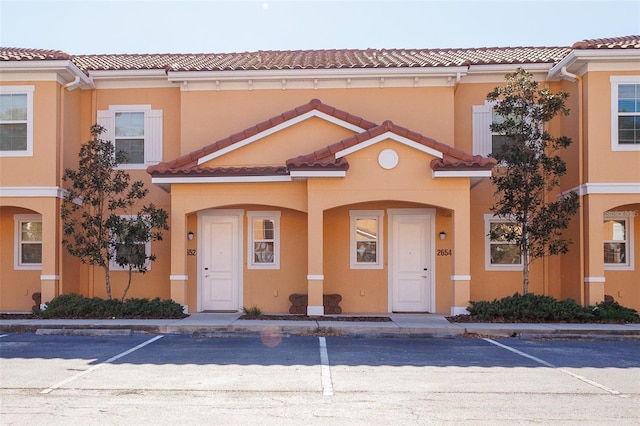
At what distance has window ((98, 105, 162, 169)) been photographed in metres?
17.5

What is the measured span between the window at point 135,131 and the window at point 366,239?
569cm

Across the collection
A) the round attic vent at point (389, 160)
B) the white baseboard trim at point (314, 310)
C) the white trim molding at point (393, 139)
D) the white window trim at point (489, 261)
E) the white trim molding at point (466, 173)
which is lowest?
the white baseboard trim at point (314, 310)

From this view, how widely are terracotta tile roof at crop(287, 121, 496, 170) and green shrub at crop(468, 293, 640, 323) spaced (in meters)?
3.17

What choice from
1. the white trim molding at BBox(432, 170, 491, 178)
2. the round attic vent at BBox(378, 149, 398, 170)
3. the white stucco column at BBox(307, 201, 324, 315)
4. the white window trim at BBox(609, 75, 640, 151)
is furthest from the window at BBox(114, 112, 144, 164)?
the white window trim at BBox(609, 75, 640, 151)

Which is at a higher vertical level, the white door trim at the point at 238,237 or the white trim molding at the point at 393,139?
Answer: the white trim molding at the point at 393,139

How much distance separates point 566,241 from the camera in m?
15.4

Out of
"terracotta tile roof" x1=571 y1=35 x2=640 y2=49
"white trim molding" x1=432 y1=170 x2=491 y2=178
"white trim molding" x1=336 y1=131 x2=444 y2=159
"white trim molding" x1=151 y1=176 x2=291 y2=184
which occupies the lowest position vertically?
"white trim molding" x1=151 y1=176 x2=291 y2=184

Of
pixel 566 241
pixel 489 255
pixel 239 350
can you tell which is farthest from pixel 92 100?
pixel 566 241

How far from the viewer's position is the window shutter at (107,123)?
17.6 meters

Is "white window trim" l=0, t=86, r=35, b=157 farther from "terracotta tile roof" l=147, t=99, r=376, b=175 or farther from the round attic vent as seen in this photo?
the round attic vent

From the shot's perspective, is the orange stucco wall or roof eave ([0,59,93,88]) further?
roof eave ([0,59,93,88])

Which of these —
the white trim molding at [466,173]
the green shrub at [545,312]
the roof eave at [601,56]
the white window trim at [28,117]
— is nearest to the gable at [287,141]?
the white trim molding at [466,173]

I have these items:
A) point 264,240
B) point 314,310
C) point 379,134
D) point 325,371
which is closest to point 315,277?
point 314,310

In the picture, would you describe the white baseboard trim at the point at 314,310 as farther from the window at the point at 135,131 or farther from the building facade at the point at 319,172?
the window at the point at 135,131
